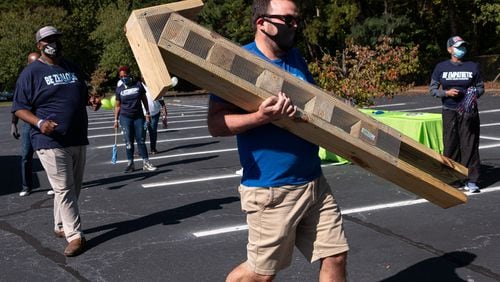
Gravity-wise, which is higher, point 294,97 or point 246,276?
point 294,97

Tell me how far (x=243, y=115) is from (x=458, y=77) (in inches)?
192

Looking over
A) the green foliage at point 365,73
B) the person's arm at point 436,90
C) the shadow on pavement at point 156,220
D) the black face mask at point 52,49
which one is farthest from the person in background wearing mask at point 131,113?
the person's arm at point 436,90

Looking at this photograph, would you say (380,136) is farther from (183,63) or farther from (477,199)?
(477,199)

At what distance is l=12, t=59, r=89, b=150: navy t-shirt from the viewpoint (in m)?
5.09

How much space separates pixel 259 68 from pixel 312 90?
0.97 ft

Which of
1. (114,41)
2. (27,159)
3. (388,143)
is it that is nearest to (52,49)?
(388,143)

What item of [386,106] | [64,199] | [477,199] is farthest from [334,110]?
[386,106]

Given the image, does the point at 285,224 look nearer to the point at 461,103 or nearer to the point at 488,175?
the point at 461,103

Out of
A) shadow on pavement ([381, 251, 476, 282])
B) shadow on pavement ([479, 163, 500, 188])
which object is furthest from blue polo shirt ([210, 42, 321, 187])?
shadow on pavement ([479, 163, 500, 188])

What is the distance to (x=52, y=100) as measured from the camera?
16.8 feet

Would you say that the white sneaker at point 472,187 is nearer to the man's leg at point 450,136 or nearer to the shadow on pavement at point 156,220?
the man's leg at point 450,136

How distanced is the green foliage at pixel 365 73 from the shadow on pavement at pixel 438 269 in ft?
17.7

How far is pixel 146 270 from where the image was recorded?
4688mm

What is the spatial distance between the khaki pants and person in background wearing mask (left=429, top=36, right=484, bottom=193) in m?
4.33
